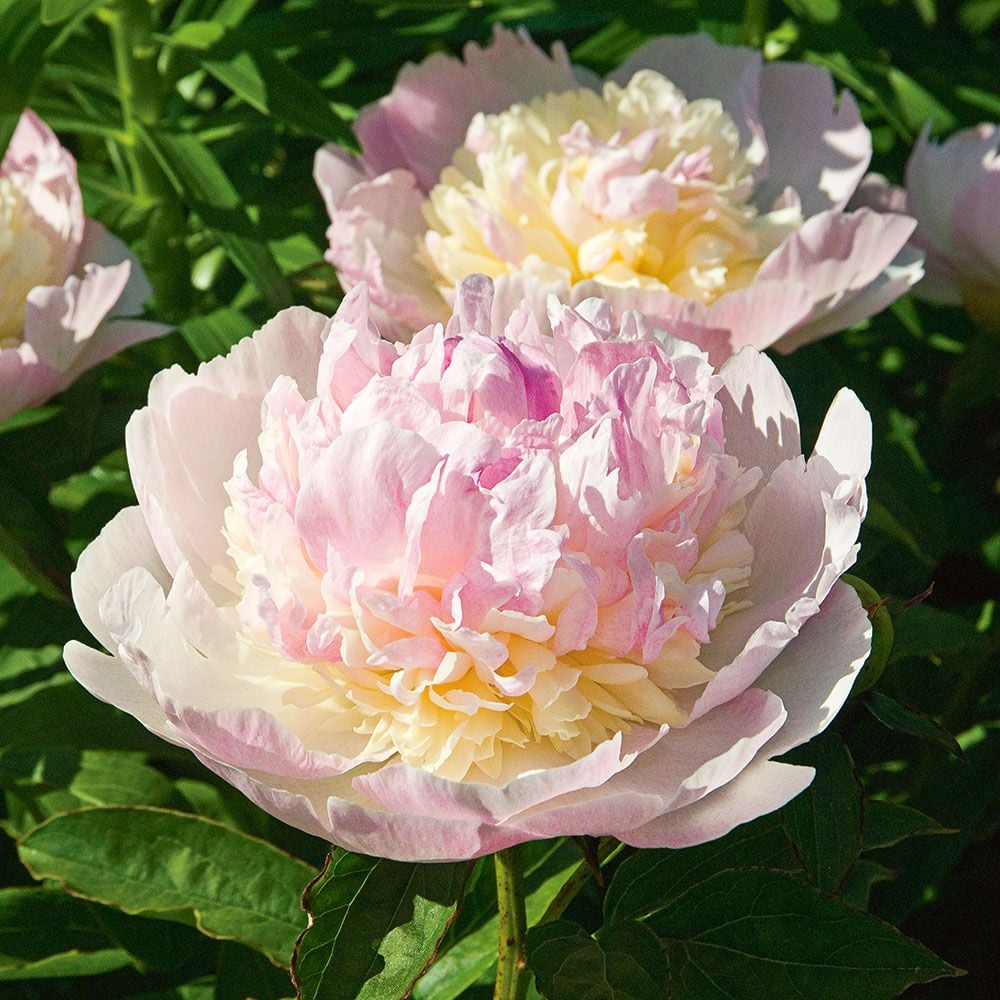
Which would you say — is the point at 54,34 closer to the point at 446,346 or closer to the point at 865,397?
the point at 446,346

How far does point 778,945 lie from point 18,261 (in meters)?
0.65

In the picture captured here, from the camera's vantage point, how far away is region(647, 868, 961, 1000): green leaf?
599 millimetres

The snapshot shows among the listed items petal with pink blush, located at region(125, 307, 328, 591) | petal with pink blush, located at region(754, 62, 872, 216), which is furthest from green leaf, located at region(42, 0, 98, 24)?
petal with pink blush, located at region(754, 62, 872, 216)

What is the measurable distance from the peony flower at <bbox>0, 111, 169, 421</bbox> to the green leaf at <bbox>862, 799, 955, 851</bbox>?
568mm

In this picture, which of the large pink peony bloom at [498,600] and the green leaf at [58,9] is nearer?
the large pink peony bloom at [498,600]

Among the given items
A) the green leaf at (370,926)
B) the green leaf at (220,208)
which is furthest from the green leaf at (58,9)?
the green leaf at (370,926)

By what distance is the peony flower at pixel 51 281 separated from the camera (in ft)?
2.77

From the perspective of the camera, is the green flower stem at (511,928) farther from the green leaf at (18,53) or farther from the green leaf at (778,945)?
the green leaf at (18,53)

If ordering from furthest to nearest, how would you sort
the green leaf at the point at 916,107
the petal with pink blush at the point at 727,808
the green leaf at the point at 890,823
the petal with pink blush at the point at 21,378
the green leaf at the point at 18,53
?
the green leaf at the point at 916,107
the green leaf at the point at 18,53
the petal with pink blush at the point at 21,378
the green leaf at the point at 890,823
the petal with pink blush at the point at 727,808

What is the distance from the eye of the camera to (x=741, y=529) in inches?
23.5

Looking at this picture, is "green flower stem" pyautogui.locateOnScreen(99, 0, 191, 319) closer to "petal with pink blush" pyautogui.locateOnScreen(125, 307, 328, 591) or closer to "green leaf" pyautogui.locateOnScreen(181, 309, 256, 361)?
"green leaf" pyautogui.locateOnScreen(181, 309, 256, 361)

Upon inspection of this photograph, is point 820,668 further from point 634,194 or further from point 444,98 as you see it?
point 444,98

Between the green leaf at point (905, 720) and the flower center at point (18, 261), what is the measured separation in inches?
24.2

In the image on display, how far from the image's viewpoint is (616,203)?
86cm
